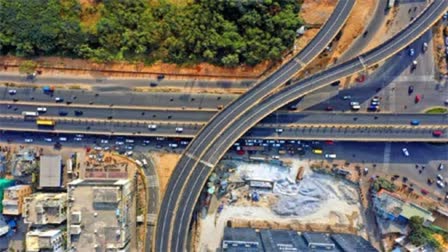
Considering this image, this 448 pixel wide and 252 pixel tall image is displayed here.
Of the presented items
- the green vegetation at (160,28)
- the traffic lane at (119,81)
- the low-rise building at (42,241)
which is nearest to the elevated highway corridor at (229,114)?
the green vegetation at (160,28)

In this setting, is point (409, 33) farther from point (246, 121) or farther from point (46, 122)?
point (46, 122)

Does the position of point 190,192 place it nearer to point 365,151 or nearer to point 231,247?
point 231,247

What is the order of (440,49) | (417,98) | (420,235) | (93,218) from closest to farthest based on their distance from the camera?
1. (93,218)
2. (420,235)
3. (417,98)
4. (440,49)

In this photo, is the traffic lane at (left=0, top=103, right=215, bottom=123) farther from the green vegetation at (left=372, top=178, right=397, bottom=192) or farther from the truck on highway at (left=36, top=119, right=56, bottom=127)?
the green vegetation at (left=372, top=178, right=397, bottom=192)

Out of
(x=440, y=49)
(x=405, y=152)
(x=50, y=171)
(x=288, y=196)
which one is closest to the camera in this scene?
(x=50, y=171)

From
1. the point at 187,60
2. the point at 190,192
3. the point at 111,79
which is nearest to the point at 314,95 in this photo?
the point at 187,60

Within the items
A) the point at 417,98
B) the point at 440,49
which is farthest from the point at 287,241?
the point at 440,49

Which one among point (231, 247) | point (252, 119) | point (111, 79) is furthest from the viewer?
point (111, 79)
